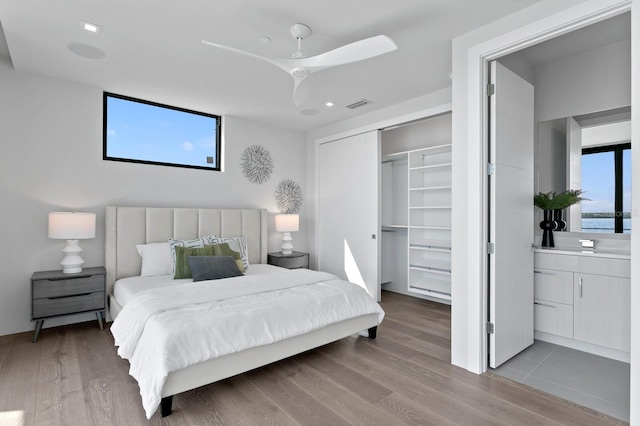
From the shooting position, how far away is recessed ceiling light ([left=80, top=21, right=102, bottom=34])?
258cm

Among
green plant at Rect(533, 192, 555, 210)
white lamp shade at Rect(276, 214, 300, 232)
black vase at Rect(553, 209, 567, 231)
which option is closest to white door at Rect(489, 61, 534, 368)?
green plant at Rect(533, 192, 555, 210)

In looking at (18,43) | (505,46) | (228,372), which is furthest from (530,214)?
(18,43)

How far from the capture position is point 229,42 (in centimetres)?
286

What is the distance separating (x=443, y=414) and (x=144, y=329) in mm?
1982

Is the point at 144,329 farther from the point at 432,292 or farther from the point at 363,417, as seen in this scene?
the point at 432,292

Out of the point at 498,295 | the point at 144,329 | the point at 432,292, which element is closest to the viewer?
the point at 144,329

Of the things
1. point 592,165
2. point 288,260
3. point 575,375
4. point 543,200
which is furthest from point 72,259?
point 592,165

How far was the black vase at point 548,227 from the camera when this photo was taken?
11.0 feet

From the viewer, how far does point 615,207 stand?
3.14 meters

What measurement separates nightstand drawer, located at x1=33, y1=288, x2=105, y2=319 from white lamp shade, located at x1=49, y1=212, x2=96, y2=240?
0.59m

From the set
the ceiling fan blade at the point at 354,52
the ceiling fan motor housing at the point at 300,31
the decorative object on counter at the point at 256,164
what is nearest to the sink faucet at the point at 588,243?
the ceiling fan blade at the point at 354,52

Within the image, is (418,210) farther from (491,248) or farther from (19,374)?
(19,374)

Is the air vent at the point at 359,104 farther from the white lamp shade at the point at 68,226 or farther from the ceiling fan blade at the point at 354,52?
the white lamp shade at the point at 68,226

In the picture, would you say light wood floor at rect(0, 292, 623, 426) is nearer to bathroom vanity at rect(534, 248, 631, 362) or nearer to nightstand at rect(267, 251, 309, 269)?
bathroom vanity at rect(534, 248, 631, 362)
